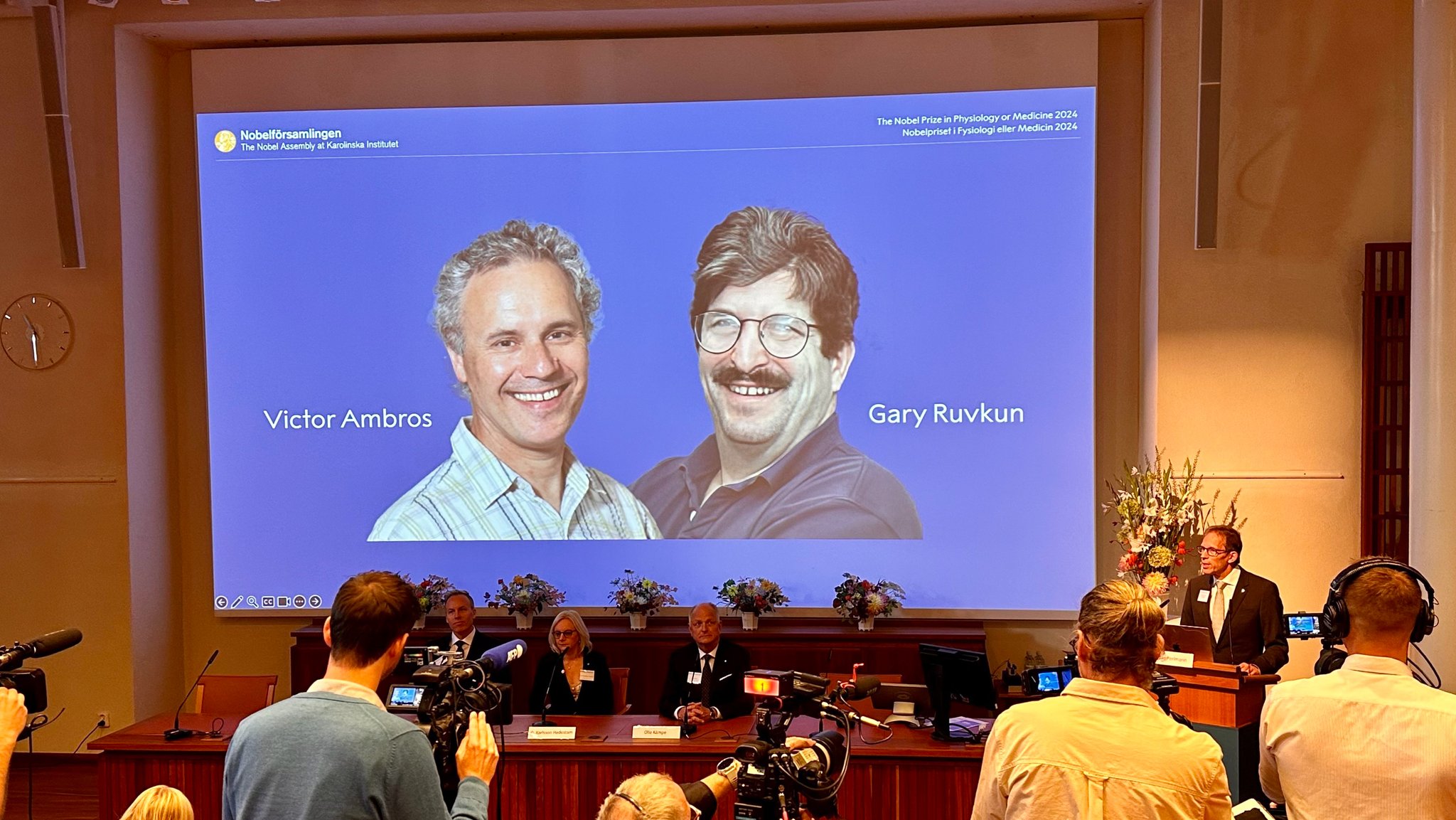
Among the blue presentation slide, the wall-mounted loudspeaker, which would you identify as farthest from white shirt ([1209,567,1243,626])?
the wall-mounted loudspeaker

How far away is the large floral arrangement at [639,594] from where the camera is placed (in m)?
6.48

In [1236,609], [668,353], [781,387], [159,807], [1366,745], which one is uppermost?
[668,353]

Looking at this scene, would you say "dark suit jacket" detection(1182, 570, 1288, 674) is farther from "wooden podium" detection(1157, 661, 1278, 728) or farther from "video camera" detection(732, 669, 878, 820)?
"video camera" detection(732, 669, 878, 820)

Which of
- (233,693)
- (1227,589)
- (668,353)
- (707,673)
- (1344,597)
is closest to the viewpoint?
(1344,597)

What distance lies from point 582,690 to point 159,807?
2.90 metres

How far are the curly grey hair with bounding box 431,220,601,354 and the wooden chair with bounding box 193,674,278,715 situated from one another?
7.76 feet

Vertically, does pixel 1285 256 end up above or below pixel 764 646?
above

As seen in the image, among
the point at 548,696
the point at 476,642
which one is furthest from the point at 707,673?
the point at 476,642

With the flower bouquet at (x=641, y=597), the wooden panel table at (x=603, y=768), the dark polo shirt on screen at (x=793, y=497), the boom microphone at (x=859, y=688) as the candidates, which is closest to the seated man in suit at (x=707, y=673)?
the wooden panel table at (x=603, y=768)

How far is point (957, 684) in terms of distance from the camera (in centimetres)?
453

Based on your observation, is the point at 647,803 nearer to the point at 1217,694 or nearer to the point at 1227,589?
the point at 1217,694

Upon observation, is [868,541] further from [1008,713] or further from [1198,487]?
[1008,713]

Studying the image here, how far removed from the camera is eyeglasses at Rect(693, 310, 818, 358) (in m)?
6.69

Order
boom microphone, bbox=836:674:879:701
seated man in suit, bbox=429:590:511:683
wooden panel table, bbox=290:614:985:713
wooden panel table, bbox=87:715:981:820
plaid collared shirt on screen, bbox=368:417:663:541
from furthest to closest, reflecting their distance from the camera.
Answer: plaid collared shirt on screen, bbox=368:417:663:541, wooden panel table, bbox=290:614:985:713, seated man in suit, bbox=429:590:511:683, wooden panel table, bbox=87:715:981:820, boom microphone, bbox=836:674:879:701
